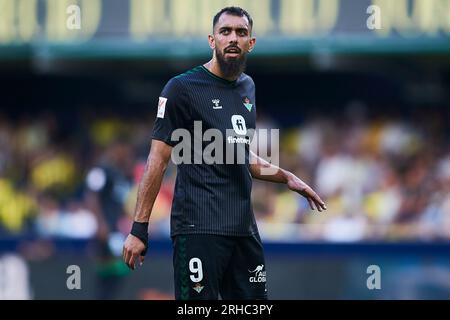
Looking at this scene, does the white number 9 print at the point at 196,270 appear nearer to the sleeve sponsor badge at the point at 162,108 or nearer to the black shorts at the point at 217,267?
the black shorts at the point at 217,267

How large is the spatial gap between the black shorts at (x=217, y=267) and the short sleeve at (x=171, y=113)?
62 cm

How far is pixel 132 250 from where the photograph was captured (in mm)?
6469

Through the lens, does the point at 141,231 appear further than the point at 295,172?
No

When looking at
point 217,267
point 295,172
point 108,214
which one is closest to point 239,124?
point 217,267

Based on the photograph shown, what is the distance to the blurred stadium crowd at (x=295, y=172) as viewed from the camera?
46.4ft

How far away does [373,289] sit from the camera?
13523 millimetres

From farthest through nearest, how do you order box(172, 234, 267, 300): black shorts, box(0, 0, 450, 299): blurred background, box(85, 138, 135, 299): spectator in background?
box(0, 0, 450, 299): blurred background
box(85, 138, 135, 299): spectator in background
box(172, 234, 267, 300): black shorts

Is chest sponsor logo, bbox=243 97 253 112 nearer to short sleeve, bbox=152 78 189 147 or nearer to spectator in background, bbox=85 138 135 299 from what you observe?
short sleeve, bbox=152 78 189 147

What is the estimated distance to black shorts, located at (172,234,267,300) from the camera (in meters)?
6.57

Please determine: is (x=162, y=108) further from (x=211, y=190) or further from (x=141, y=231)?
(x=141, y=231)

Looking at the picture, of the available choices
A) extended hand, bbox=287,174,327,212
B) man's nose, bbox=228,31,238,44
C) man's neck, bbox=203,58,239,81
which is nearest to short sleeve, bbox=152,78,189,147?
man's neck, bbox=203,58,239,81

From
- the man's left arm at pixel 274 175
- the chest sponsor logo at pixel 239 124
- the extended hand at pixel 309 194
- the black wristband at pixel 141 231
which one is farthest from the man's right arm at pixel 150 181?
the extended hand at pixel 309 194

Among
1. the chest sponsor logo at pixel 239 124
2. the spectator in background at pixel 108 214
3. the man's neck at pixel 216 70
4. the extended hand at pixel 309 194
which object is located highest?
the man's neck at pixel 216 70

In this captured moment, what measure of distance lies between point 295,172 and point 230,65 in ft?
28.9
